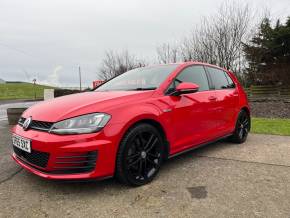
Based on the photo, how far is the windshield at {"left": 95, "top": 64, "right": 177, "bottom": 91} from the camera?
3.86m

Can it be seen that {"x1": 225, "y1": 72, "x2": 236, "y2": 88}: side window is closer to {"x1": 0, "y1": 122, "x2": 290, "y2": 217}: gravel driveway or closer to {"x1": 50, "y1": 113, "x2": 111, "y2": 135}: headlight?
{"x1": 0, "y1": 122, "x2": 290, "y2": 217}: gravel driveway

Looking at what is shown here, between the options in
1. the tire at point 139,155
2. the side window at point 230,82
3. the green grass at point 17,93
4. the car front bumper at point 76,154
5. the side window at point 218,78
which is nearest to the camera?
the car front bumper at point 76,154

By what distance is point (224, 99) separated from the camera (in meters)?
4.80

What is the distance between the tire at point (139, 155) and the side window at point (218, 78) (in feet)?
6.01

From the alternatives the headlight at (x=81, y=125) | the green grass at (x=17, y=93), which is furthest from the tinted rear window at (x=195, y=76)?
the green grass at (x=17, y=93)

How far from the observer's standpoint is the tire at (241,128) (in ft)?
17.5

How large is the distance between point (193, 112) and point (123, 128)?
133 cm

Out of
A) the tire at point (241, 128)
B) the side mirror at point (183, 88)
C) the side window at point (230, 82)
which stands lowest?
the tire at point (241, 128)

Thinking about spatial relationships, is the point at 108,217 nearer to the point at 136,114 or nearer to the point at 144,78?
the point at 136,114

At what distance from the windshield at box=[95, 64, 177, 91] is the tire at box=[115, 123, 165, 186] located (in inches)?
27.9

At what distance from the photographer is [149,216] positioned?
8.33ft

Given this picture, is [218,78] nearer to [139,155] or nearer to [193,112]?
[193,112]

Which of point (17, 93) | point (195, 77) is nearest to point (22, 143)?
point (195, 77)

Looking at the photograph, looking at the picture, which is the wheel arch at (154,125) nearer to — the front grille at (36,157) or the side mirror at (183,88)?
the side mirror at (183,88)
